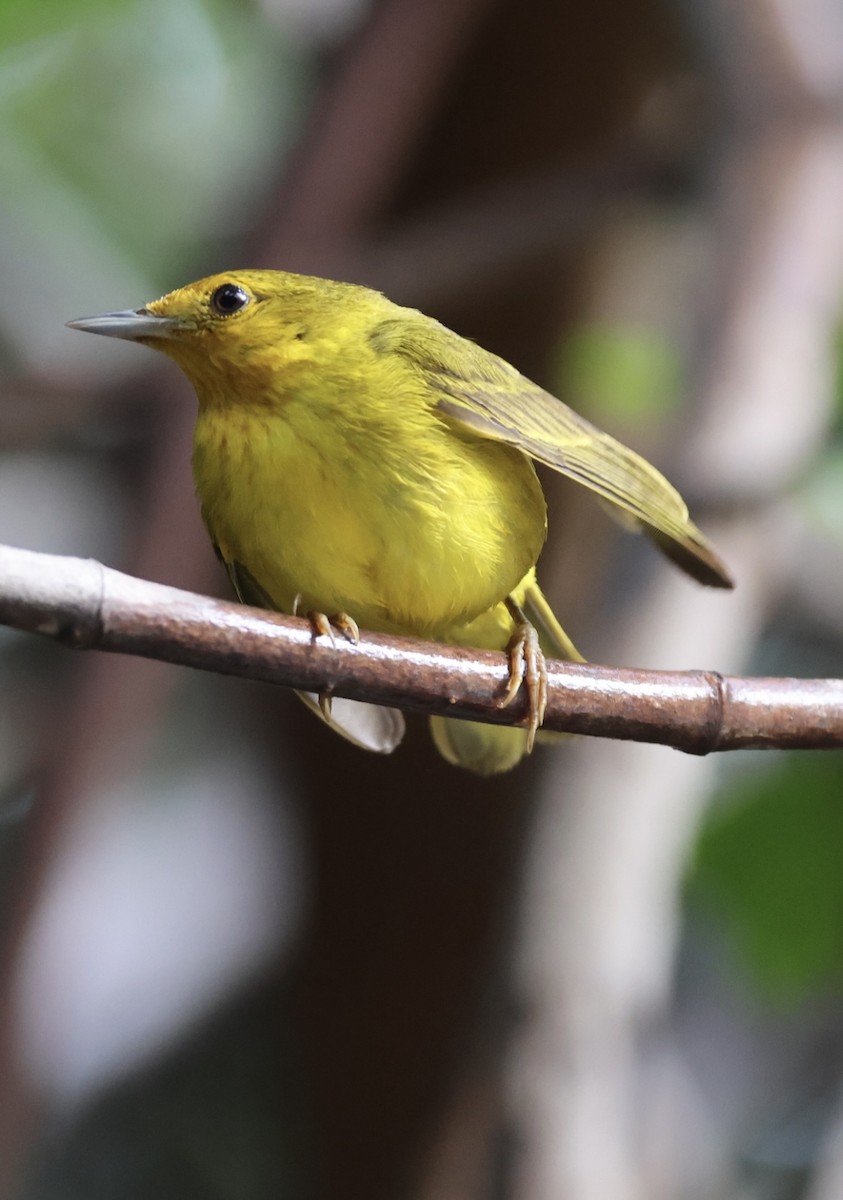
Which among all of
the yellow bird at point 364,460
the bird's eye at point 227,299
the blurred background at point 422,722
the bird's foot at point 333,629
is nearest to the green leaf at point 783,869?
the blurred background at point 422,722

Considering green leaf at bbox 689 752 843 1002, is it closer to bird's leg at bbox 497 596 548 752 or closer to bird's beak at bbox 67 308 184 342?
bird's leg at bbox 497 596 548 752

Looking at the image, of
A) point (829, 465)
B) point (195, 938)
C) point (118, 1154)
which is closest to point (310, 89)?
point (829, 465)

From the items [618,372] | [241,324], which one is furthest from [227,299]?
[618,372]

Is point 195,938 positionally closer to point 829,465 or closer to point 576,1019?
point 576,1019

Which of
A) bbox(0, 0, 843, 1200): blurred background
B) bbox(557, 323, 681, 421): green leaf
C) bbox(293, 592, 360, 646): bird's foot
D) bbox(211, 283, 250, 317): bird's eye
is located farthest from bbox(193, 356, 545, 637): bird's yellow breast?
bbox(557, 323, 681, 421): green leaf

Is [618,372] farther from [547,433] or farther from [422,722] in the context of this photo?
[547,433]
